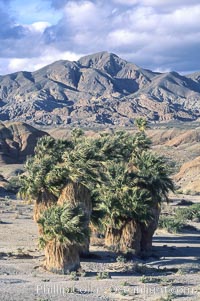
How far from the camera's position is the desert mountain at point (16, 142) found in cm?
9906

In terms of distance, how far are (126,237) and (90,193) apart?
4.33m

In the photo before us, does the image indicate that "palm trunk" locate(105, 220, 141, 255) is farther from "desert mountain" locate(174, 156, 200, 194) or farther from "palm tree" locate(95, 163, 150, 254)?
"desert mountain" locate(174, 156, 200, 194)

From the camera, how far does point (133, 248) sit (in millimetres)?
31562

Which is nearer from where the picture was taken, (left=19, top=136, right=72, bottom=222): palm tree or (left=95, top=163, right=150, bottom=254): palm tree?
(left=19, top=136, right=72, bottom=222): palm tree

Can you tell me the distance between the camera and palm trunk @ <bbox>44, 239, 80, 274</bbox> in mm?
24938

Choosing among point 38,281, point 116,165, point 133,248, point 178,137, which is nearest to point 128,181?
point 116,165

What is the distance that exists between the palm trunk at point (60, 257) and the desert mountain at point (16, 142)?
233 feet

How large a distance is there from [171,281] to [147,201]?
321 inches

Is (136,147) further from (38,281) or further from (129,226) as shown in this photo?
(38,281)

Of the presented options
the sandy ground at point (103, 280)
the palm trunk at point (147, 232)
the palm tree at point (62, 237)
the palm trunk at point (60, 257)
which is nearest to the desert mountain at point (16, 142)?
the sandy ground at point (103, 280)

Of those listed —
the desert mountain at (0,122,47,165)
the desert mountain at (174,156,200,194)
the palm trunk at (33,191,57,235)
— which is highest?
the desert mountain at (0,122,47,165)

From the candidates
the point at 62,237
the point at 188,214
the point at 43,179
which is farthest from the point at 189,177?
the point at 62,237

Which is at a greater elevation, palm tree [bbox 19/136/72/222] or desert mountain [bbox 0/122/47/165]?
desert mountain [bbox 0/122/47/165]

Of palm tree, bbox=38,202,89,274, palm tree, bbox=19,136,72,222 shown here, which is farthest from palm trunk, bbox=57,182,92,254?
palm tree, bbox=38,202,89,274
